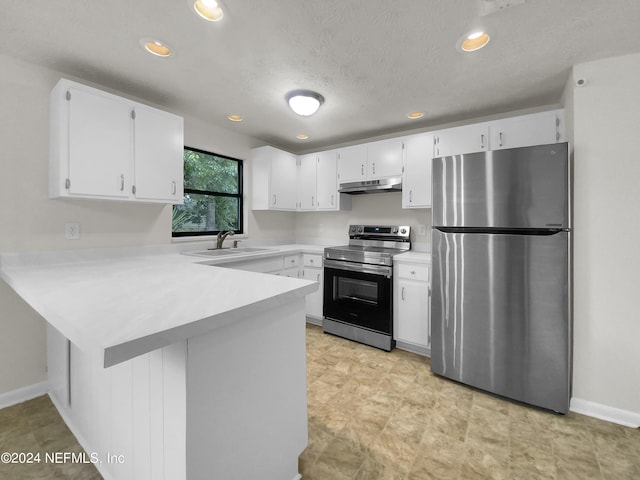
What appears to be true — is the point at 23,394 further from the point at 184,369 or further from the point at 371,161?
the point at 371,161

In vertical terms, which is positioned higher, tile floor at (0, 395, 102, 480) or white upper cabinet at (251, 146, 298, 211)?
white upper cabinet at (251, 146, 298, 211)

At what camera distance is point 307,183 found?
3.85 m

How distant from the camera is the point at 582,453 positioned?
157cm

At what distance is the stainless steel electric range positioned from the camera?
284 cm

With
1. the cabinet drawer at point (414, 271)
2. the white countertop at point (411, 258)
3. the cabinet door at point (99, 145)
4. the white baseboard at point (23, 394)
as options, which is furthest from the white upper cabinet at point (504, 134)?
the white baseboard at point (23, 394)

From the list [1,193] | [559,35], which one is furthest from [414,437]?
[1,193]

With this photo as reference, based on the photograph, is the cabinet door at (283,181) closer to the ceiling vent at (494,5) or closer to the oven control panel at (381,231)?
the oven control panel at (381,231)

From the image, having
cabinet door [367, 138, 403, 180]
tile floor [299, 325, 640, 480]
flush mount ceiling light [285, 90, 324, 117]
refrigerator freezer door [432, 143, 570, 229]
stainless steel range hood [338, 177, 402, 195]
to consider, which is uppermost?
flush mount ceiling light [285, 90, 324, 117]

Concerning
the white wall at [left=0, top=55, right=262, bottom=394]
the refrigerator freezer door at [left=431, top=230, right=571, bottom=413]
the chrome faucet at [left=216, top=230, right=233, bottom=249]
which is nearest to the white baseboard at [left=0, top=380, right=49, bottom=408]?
the white wall at [left=0, top=55, right=262, bottom=394]

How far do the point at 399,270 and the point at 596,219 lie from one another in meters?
1.45

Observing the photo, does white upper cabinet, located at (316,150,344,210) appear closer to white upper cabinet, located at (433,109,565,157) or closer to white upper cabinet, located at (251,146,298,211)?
white upper cabinet, located at (251,146,298,211)

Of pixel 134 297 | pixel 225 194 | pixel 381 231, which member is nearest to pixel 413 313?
pixel 381 231

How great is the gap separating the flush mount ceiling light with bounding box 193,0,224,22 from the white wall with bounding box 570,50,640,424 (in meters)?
2.28

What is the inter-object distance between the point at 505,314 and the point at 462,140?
1.59 metres
